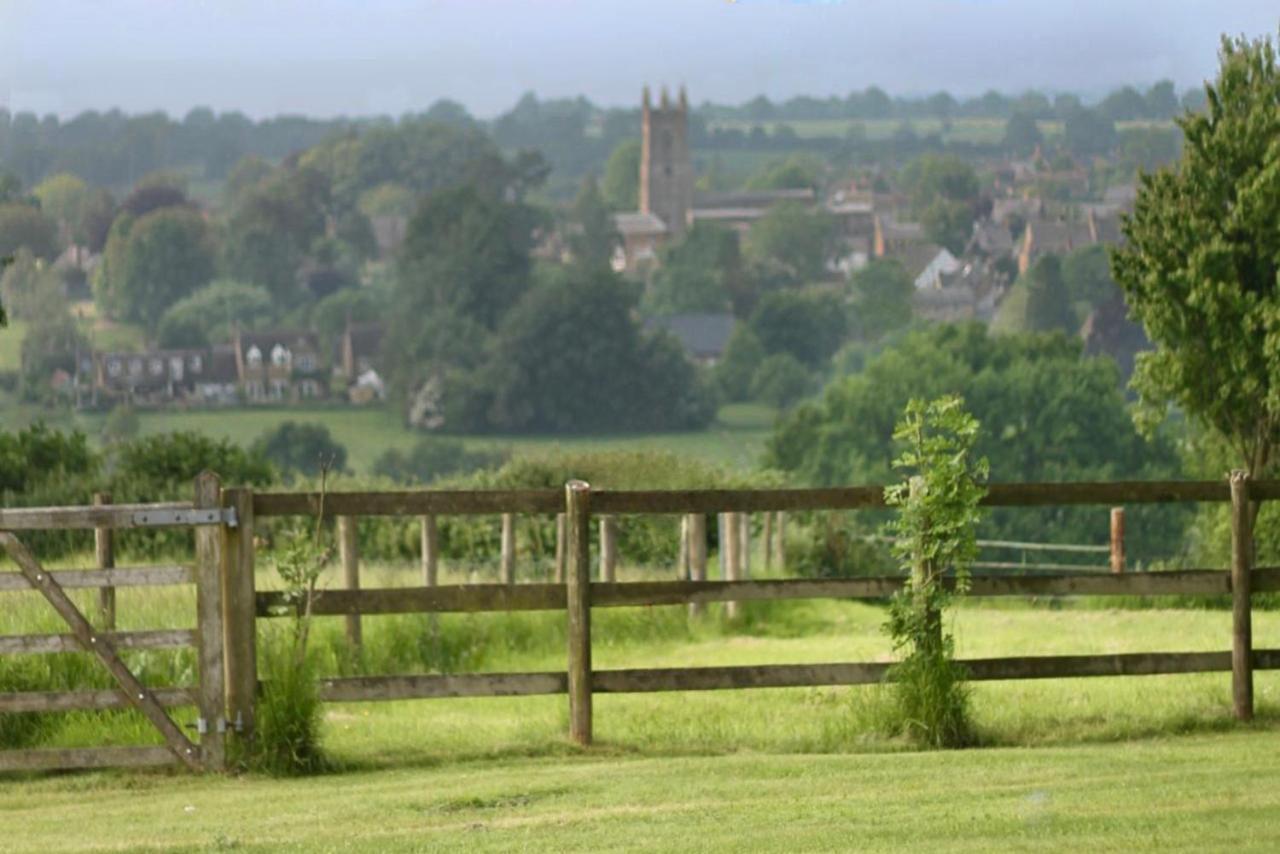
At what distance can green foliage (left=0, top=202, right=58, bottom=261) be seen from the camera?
67.7 m

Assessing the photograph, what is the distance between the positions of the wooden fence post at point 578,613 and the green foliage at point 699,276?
135 meters

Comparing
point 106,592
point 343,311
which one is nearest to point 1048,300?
point 343,311

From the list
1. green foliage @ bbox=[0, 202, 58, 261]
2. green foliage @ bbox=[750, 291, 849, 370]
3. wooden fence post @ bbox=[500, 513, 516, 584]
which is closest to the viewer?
wooden fence post @ bbox=[500, 513, 516, 584]

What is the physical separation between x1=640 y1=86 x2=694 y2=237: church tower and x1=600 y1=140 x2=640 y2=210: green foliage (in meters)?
1.07

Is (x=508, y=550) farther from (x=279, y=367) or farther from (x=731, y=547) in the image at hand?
(x=279, y=367)

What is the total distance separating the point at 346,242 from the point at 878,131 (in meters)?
51.8

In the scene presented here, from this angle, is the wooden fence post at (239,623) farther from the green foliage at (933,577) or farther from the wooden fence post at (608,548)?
the wooden fence post at (608,548)

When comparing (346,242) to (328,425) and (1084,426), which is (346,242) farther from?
(1084,426)

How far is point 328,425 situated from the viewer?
116750 millimetres

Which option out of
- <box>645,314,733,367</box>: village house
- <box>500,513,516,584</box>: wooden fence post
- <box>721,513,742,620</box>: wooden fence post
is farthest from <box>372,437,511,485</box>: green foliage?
<box>500,513,516,584</box>: wooden fence post

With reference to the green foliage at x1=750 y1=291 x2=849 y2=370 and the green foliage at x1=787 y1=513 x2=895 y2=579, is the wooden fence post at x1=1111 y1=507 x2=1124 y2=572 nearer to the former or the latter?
the green foliage at x1=787 y1=513 x2=895 y2=579

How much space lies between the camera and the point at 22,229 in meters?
82.6

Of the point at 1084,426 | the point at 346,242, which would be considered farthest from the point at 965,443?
the point at 346,242

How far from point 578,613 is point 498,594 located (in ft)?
1.33
